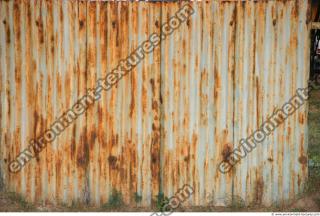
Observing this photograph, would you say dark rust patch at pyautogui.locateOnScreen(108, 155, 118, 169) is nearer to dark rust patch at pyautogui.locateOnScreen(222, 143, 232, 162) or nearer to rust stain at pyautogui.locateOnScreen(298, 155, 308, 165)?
dark rust patch at pyautogui.locateOnScreen(222, 143, 232, 162)

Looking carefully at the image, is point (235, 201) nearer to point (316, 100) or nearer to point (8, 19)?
point (8, 19)

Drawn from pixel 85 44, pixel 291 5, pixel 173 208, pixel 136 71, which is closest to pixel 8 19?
pixel 85 44

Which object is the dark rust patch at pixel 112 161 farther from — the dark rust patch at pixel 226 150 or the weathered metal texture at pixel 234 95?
the dark rust patch at pixel 226 150

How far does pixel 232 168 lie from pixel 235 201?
0.45 meters

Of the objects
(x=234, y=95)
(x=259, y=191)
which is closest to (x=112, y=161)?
(x=234, y=95)

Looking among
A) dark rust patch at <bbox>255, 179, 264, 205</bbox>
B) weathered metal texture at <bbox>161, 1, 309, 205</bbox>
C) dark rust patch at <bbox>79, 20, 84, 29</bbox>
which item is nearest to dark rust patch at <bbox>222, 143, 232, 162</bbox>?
weathered metal texture at <bbox>161, 1, 309, 205</bbox>

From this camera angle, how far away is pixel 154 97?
20.6 feet

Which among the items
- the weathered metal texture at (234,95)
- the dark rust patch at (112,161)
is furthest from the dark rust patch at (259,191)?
the dark rust patch at (112,161)

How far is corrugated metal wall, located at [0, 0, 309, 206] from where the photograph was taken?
6.19 meters

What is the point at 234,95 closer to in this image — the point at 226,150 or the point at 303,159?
the point at 226,150

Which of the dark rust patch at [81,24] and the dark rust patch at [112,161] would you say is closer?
the dark rust patch at [81,24]

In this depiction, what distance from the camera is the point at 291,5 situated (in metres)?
6.16

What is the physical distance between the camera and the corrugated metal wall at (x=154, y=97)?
6188 mm

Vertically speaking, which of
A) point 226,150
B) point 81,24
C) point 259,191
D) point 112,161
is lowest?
point 259,191
